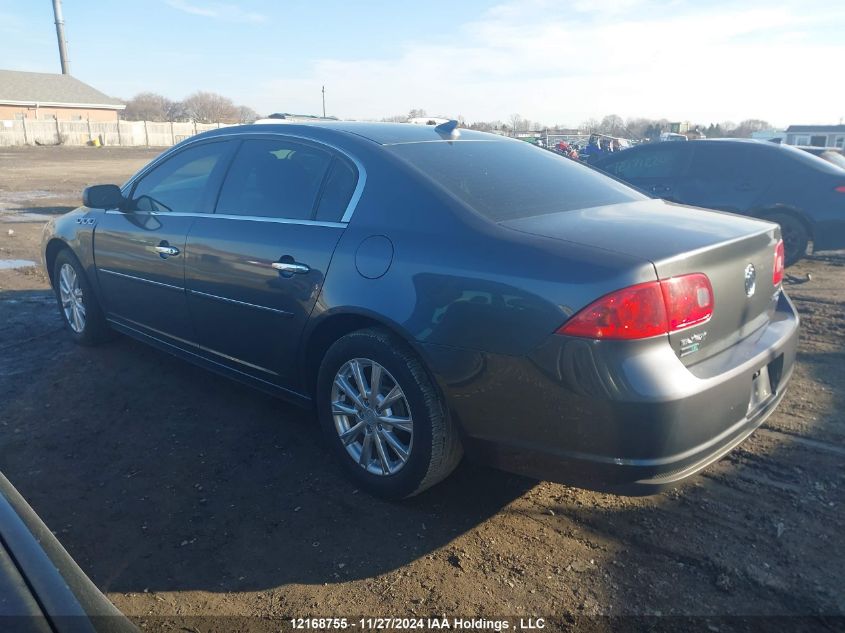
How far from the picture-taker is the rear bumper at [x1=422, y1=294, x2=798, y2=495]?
2371mm

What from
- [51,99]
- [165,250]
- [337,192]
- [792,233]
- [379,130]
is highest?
[51,99]

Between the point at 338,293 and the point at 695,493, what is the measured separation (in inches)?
75.2

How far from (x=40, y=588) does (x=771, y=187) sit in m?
8.35

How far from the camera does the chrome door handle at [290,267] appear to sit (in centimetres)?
326

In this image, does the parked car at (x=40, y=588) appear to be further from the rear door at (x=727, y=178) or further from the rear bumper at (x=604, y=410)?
the rear door at (x=727, y=178)

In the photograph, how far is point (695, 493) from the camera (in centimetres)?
316

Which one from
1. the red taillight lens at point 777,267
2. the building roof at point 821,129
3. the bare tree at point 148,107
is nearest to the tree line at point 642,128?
the building roof at point 821,129

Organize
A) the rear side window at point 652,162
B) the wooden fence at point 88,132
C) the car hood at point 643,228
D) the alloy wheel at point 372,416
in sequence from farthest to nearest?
the wooden fence at point 88,132 < the rear side window at point 652,162 < the alloy wheel at point 372,416 < the car hood at point 643,228

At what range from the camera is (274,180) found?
12.0 feet

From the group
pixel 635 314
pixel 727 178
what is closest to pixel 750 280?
pixel 635 314

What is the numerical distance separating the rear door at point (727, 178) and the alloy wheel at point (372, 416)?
5.99 meters

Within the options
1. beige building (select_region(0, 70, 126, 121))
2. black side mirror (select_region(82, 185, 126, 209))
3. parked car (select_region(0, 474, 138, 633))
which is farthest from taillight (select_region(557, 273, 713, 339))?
beige building (select_region(0, 70, 126, 121))

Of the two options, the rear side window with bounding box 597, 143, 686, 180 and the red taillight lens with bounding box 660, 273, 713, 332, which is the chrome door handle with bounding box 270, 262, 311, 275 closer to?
the red taillight lens with bounding box 660, 273, 713, 332

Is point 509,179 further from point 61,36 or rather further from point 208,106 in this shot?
point 208,106
